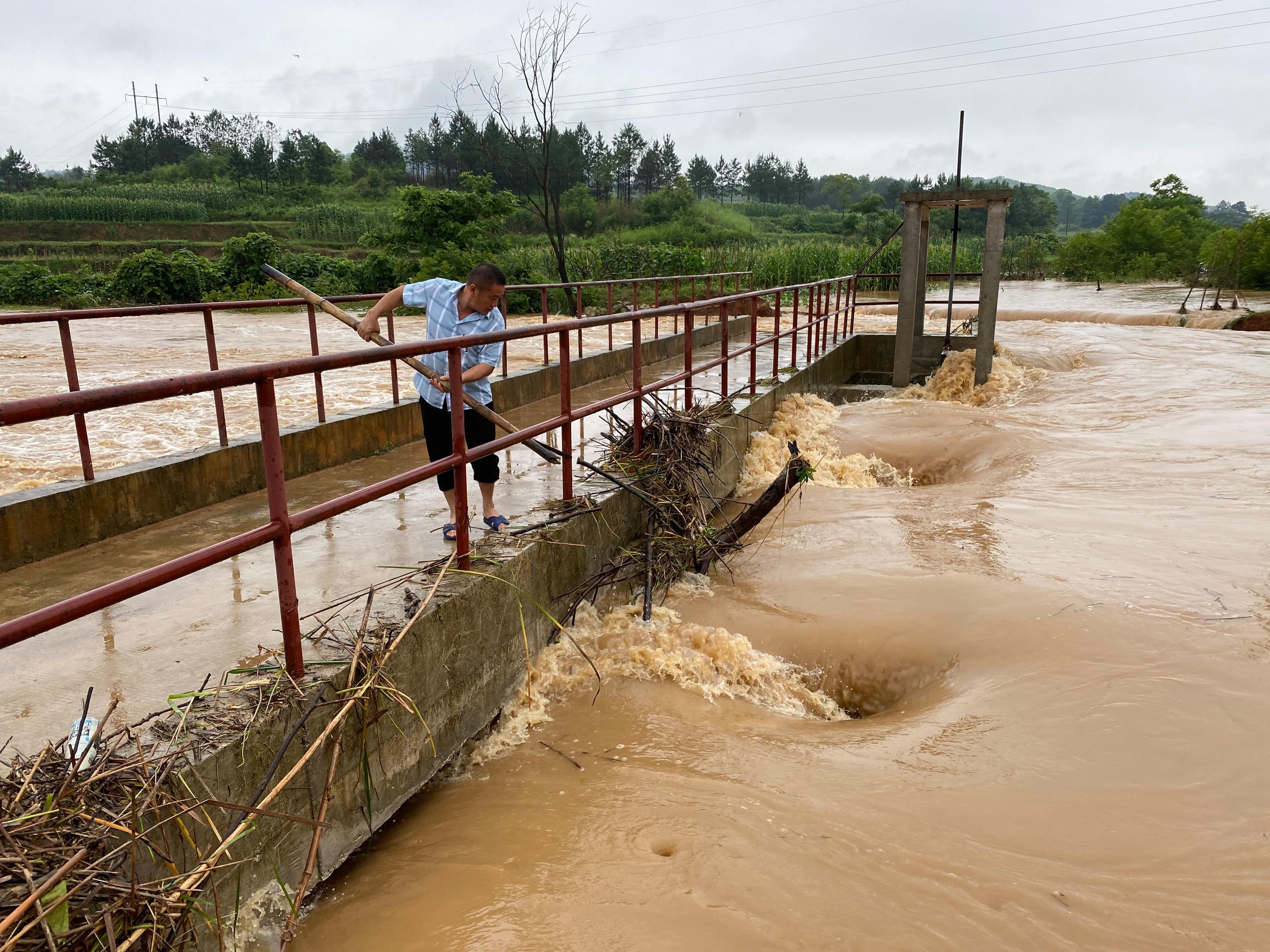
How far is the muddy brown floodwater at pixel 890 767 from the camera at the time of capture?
276cm

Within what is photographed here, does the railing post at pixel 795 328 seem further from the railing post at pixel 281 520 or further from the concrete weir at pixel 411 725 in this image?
the railing post at pixel 281 520

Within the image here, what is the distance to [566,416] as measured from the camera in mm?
4562

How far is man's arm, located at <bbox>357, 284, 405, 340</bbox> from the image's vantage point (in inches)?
177

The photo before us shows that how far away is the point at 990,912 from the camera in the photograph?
2.73 meters

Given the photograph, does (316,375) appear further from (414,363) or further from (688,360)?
(688,360)

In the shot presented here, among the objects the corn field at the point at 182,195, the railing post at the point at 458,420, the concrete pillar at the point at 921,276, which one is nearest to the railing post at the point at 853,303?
the concrete pillar at the point at 921,276

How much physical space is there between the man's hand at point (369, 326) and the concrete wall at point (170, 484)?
4.81 feet

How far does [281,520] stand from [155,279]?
79.7 ft

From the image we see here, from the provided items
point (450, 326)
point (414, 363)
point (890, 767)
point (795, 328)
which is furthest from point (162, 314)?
point (795, 328)

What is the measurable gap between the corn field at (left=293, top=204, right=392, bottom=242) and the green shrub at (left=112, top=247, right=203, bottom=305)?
19630mm

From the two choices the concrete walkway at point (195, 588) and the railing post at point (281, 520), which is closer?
the railing post at point (281, 520)

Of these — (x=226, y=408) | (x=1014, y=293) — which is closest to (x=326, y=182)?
(x=1014, y=293)

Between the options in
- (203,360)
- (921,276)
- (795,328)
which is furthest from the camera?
(203,360)

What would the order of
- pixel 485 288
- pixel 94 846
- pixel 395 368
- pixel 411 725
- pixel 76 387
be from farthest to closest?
pixel 395 368 < pixel 76 387 < pixel 485 288 < pixel 411 725 < pixel 94 846
